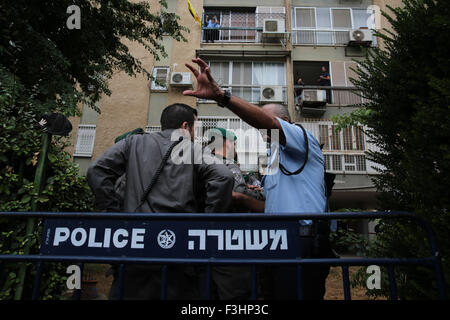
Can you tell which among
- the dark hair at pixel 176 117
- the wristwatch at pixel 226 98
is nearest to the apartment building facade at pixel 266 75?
the dark hair at pixel 176 117

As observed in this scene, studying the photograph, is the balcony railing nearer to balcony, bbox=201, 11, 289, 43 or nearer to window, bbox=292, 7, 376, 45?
balcony, bbox=201, 11, 289, 43

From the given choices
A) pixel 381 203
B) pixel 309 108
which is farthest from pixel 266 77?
pixel 381 203

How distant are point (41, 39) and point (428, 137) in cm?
589

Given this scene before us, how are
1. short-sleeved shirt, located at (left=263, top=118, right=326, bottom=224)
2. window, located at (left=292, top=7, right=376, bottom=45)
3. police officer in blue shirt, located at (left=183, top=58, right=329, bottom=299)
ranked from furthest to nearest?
window, located at (left=292, top=7, right=376, bottom=45) < short-sleeved shirt, located at (left=263, top=118, right=326, bottom=224) < police officer in blue shirt, located at (left=183, top=58, right=329, bottom=299)

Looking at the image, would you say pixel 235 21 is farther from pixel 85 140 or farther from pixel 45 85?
pixel 45 85

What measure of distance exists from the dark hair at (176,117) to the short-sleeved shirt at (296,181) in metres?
0.69

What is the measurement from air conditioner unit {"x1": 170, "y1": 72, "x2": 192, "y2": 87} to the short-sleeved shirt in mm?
11732

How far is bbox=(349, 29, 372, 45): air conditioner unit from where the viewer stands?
13.3 m

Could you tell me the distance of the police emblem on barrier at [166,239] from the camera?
143cm

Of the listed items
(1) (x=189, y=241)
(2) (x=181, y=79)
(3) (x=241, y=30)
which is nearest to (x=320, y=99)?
(3) (x=241, y=30)

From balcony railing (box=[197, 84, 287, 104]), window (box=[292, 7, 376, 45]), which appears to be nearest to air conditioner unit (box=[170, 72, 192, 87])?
balcony railing (box=[197, 84, 287, 104])
